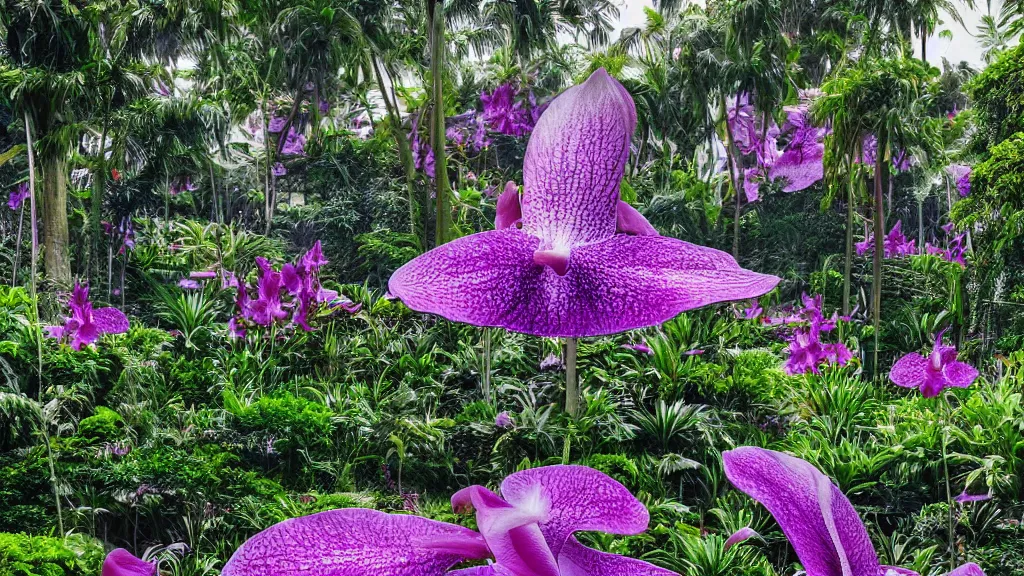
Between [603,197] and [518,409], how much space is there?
2705 mm

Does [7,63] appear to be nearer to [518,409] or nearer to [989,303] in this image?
[518,409]

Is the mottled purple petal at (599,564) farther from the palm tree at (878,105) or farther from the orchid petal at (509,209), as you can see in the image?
the palm tree at (878,105)

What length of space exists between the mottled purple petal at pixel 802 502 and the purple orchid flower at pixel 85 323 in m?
1.99

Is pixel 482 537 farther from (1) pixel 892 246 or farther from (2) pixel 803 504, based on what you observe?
(1) pixel 892 246

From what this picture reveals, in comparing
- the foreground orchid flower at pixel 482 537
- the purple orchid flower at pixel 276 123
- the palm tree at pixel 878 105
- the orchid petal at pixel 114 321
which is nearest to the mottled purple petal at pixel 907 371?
the foreground orchid flower at pixel 482 537

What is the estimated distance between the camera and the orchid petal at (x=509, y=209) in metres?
0.21

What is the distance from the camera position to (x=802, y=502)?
6.4 inches

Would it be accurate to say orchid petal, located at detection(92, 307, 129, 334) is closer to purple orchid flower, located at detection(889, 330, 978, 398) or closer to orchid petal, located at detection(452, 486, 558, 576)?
purple orchid flower, located at detection(889, 330, 978, 398)

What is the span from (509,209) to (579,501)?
77 millimetres

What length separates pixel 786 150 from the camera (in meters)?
5.39

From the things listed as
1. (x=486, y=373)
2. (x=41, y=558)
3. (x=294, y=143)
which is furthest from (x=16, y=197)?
(x=41, y=558)

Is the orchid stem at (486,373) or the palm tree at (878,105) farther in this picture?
the palm tree at (878,105)

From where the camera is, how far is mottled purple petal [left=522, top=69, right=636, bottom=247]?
0.19 metres

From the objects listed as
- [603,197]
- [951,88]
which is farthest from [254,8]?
[951,88]
